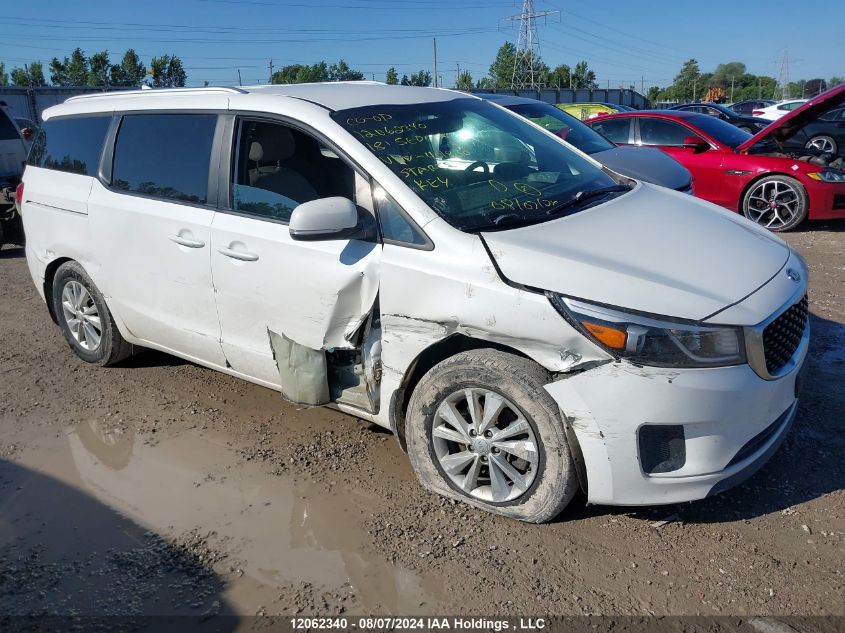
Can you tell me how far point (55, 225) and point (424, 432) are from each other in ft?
10.4

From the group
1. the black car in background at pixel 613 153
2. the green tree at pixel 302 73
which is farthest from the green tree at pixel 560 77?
the black car in background at pixel 613 153

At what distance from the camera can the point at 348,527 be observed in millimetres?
3264

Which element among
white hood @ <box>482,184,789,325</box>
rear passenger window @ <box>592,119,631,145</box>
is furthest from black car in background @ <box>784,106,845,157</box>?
white hood @ <box>482,184,789,325</box>

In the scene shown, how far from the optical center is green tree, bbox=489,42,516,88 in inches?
2714

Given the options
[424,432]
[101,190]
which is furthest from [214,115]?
[424,432]

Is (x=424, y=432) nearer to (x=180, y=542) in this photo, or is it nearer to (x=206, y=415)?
(x=180, y=542)

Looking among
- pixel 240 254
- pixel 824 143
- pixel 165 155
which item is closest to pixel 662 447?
pixel 240 254

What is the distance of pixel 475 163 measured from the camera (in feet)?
12.5

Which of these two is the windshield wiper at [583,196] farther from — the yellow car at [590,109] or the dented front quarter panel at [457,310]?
the yellow car at [590,109]

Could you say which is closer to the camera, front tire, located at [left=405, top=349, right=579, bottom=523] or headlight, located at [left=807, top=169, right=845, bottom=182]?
front tire, located at [left=405, top=349, right=579, bottom=523]

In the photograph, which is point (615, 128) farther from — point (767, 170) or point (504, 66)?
point (504, 66)

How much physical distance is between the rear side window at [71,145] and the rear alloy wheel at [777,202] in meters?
7.37

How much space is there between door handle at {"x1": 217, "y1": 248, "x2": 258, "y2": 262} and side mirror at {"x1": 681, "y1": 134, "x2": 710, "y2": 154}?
719 cm

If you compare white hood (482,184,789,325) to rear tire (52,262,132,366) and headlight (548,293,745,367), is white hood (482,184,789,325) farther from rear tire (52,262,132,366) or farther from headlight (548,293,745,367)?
rear tire (52,262,132,366)
